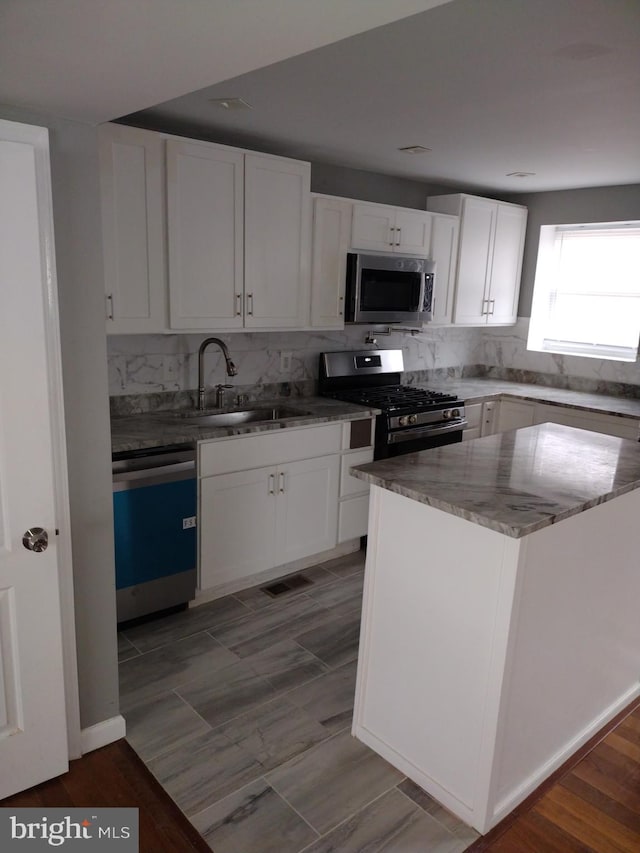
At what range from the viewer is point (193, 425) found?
127 inches

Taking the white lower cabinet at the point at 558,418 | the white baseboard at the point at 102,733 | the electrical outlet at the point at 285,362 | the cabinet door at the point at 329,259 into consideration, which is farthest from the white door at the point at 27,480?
the white lower cabinet at the point at 558,418

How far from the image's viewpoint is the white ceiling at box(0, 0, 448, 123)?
1.13 metres

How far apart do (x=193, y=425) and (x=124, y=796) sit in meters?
1.67

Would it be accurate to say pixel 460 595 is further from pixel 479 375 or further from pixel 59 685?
pixel 479 375

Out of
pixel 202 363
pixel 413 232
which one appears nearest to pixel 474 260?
pixel 413 232

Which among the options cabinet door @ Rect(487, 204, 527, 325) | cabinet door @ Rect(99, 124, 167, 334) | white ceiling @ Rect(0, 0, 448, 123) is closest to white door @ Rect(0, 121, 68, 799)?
white ceiling @ Rect(0, 0, 448, 123)

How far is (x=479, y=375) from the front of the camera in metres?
5.57

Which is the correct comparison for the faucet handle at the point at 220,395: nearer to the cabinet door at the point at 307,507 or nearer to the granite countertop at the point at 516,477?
the cabinet door at the point at 307,507

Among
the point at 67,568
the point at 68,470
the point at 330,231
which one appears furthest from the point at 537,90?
the point at 67,568

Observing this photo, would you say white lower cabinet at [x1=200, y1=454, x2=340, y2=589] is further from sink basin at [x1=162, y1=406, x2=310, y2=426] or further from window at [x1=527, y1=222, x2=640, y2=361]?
window at [x1=527, y1=222, x2=640, y2=361]

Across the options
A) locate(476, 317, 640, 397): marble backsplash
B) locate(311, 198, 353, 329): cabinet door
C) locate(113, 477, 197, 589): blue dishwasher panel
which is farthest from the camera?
locate(476, 317, 640, 397): marble backsplash

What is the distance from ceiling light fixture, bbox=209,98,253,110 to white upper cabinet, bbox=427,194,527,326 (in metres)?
2.16

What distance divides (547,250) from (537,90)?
112 inches

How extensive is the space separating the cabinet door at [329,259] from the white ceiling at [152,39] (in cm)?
208
